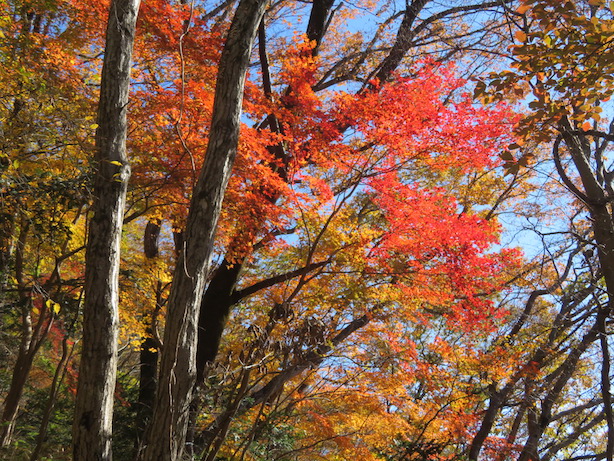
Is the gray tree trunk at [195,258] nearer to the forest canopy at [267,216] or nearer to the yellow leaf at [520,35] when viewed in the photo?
the forest canopy at [267,216]

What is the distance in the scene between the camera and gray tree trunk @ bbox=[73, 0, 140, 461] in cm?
349

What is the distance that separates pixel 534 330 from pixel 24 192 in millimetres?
10332

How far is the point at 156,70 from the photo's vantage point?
287 inches

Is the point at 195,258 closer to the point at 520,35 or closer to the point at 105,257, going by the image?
the point at 105,257

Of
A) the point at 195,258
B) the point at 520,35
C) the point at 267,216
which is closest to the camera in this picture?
the point at 520,35

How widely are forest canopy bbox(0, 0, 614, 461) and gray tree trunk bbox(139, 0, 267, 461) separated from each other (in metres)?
0.02

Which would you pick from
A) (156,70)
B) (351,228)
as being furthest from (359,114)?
(156,70)

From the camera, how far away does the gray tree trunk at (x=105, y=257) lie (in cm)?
349

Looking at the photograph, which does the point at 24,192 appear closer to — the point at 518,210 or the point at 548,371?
the point at 518,210

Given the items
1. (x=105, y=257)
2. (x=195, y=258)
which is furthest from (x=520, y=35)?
(x=105, y=257)

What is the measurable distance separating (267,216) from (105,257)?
307 centimetres

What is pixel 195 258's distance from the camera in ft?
11.9

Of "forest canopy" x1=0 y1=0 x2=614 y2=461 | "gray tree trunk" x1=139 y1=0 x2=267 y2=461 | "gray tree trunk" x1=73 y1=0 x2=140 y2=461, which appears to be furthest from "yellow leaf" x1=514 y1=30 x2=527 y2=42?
"gray tree trunk" x1=73 y1=0 x2=140 y2=461

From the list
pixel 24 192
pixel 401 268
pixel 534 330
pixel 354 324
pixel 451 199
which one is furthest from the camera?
pixel 534 330
